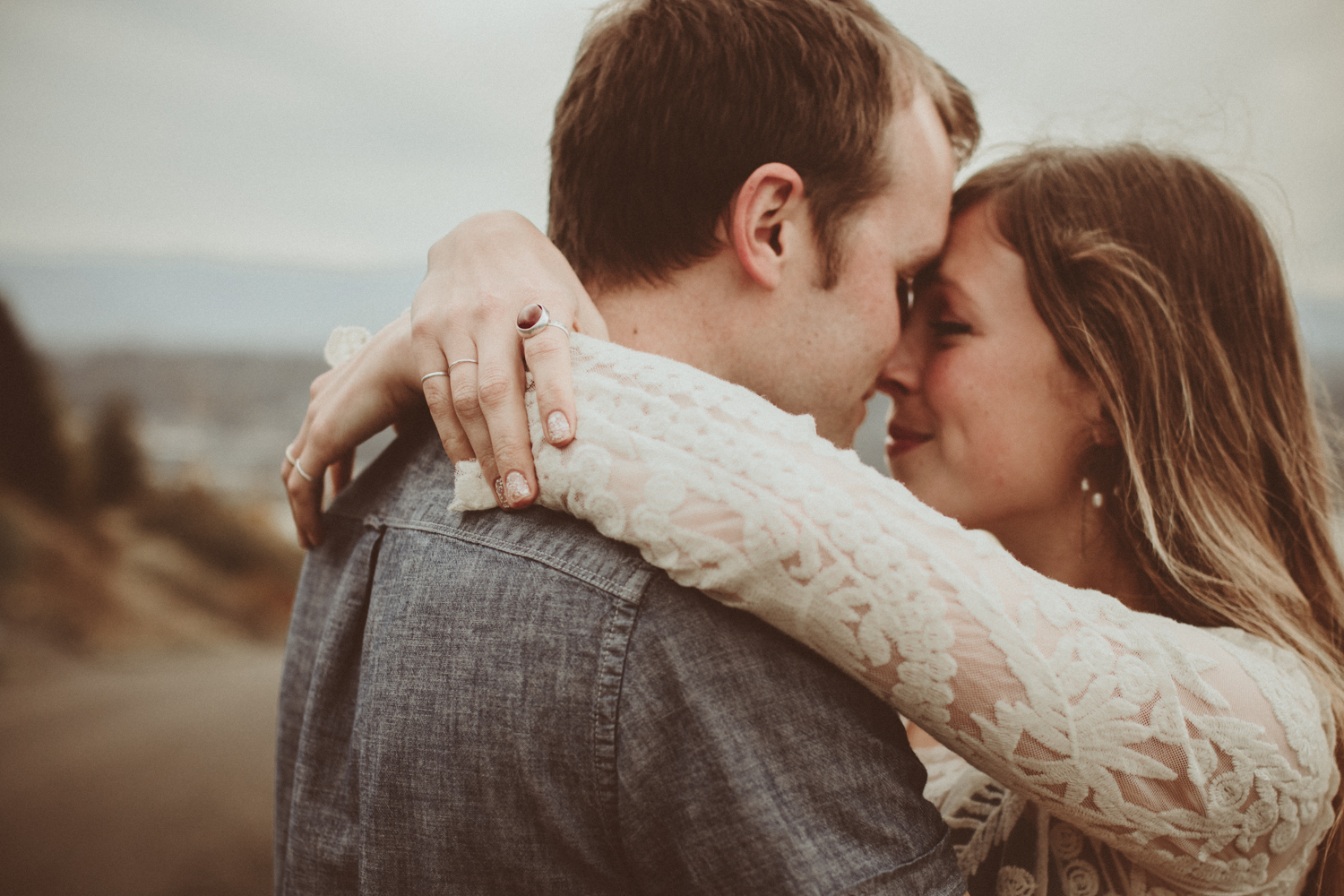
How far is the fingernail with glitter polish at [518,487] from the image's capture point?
2.12 ft

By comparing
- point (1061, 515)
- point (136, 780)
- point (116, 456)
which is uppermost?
point (116, 456)

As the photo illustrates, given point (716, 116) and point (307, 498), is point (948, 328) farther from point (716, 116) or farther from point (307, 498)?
point (307, 498)

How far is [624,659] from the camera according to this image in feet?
1.99

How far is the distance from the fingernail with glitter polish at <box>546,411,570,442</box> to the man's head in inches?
18.2

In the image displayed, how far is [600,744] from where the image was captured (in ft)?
1.98

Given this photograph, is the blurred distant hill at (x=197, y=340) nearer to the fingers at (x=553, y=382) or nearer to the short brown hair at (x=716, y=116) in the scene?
the short brown hair at (x=716, y=116)

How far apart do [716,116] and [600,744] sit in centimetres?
81

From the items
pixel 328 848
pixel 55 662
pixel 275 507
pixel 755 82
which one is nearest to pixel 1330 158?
pixel 755 82

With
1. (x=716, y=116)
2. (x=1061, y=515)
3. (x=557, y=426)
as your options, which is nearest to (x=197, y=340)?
(x=716, y=116)

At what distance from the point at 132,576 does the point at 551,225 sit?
2861mm

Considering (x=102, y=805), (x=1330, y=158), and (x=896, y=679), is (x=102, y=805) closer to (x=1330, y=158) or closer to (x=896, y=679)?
(x=896, y=679)

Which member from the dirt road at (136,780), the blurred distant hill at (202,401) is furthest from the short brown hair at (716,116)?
the dirt road at (136,780)

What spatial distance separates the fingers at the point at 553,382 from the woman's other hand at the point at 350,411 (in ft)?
0.64

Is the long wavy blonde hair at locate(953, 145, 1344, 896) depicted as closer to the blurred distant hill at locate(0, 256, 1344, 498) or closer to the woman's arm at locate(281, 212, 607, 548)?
the woman's arm at locate(281, 212, 607, 548)
